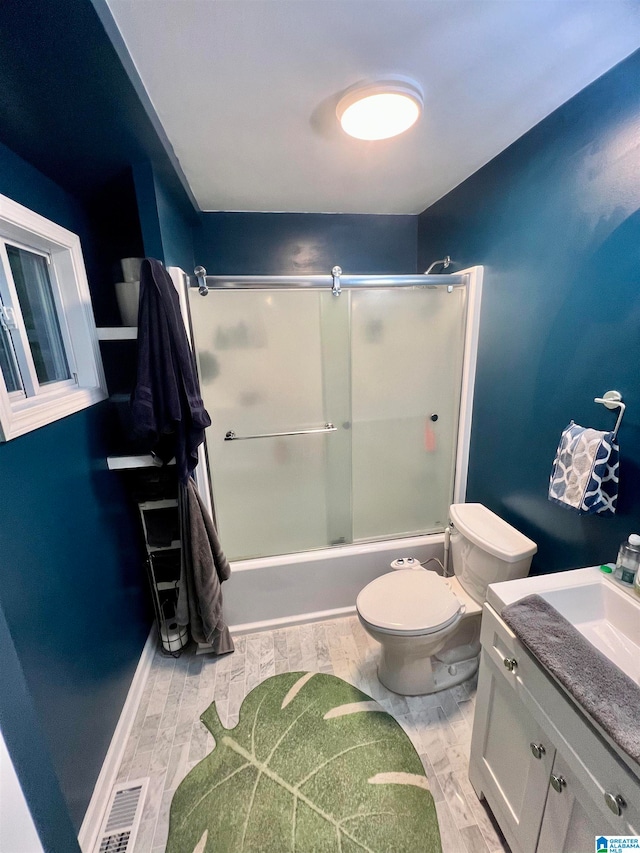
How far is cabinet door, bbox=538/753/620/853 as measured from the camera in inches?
29.1

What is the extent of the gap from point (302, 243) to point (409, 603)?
6.93 feet

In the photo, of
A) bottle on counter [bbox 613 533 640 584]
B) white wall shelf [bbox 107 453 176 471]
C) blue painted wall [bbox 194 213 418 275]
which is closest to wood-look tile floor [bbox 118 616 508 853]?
bottle on counter [bbox 613 533 640 584]

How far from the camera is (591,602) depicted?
3.48 ft

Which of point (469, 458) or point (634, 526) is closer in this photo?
point (634, 526)

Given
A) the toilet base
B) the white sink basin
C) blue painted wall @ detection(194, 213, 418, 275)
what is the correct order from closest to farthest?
the white sink basin → the toilet base → blue painted wall @ detection(194, 213, 418, 275)

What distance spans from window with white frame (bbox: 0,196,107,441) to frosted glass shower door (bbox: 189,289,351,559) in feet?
1.61

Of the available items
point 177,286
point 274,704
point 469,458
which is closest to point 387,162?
point 177,286

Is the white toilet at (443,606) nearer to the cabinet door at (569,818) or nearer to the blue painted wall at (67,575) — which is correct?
the cabinet door at (569,818)

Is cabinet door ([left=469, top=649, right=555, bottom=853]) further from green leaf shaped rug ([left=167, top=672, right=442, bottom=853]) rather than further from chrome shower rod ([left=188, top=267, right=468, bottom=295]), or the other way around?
chrome shower rod ([left=188, top=267, right=468, bottom=295])

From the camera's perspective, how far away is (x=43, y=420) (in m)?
1.03

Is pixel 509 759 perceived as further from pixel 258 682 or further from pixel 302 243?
pixel 302 243

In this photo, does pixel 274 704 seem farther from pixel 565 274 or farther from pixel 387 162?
pixel 387 162

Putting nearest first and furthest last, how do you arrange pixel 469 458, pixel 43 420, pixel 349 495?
pixel 43 420 < pixel 469 458 < pixel 349 495

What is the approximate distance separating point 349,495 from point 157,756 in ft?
4.65
